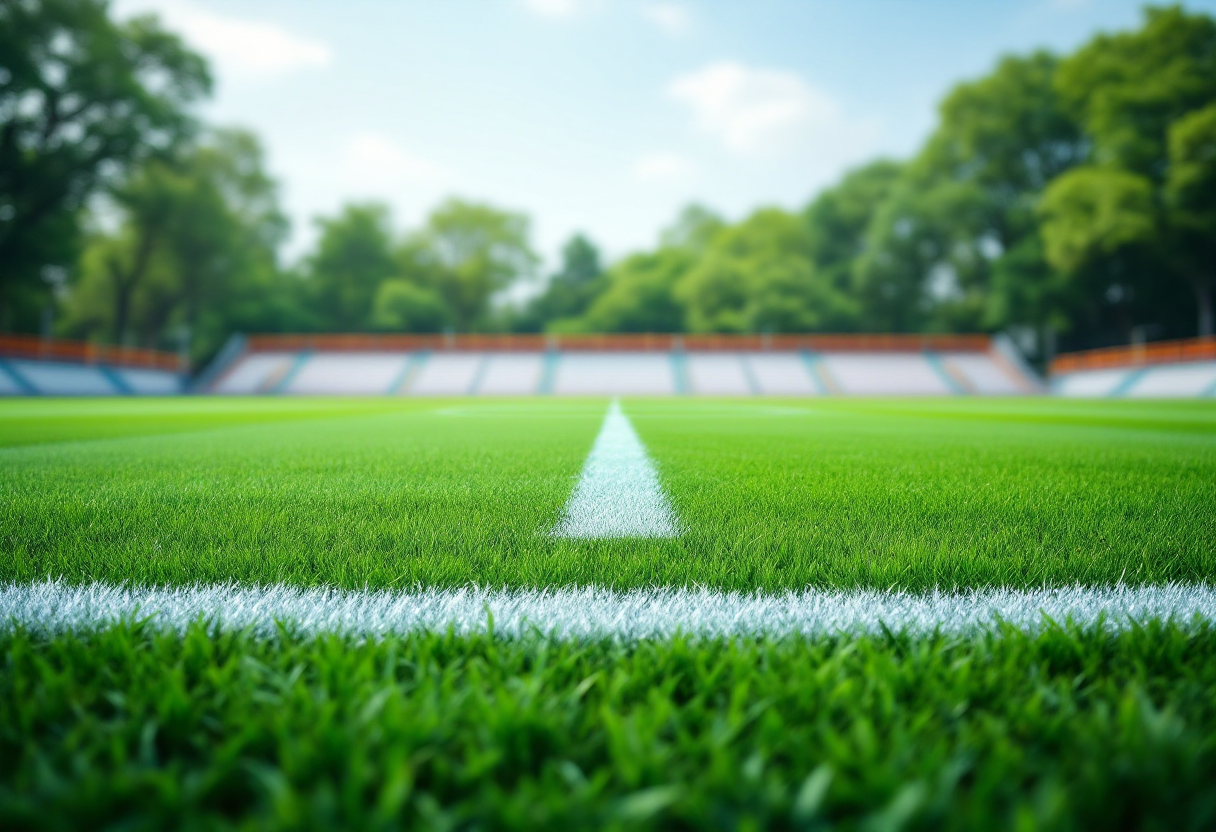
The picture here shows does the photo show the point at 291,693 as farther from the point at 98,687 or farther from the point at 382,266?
the point at 382,266

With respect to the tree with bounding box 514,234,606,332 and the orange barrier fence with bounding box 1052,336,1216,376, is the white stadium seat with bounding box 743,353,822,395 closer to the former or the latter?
the orange barrier fence with bounding box 1052,336,1216,376

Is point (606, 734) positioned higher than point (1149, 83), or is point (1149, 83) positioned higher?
point (1149, 83)

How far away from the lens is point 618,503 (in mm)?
2373

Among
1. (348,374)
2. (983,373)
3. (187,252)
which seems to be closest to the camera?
(983,373)

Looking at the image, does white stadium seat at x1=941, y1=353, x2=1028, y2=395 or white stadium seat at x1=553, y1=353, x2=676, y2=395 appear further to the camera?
white stadium seat at x1=553, y1=353, x2=676, y2=395

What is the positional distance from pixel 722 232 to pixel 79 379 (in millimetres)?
40708

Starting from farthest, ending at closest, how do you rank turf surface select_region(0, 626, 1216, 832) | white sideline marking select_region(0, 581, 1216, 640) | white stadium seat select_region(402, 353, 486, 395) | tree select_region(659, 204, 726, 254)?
tree select_region(659, 204, 726, 254), white stadium seat select_region(402, 353, 486, 395), white sideline marking select_region(0, 581, 1216, 640), turf surface select_region(0, 626, 1216, 832)

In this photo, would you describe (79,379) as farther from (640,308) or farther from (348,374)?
(640,308)

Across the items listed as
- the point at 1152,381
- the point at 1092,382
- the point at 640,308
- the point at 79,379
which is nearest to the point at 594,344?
the point at 640,308

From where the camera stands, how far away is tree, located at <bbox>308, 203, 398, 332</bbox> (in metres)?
45.8

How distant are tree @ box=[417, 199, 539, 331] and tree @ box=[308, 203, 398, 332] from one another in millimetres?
4403

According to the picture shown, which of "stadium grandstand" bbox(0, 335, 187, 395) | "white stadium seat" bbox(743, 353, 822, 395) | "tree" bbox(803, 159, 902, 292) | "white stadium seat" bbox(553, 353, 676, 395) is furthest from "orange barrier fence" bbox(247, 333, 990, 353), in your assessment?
"tree" bbox(803, 159, 902, 292)

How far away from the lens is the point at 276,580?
142 centimetres

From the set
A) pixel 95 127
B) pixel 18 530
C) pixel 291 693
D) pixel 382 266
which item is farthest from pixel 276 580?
pixel 382 266
